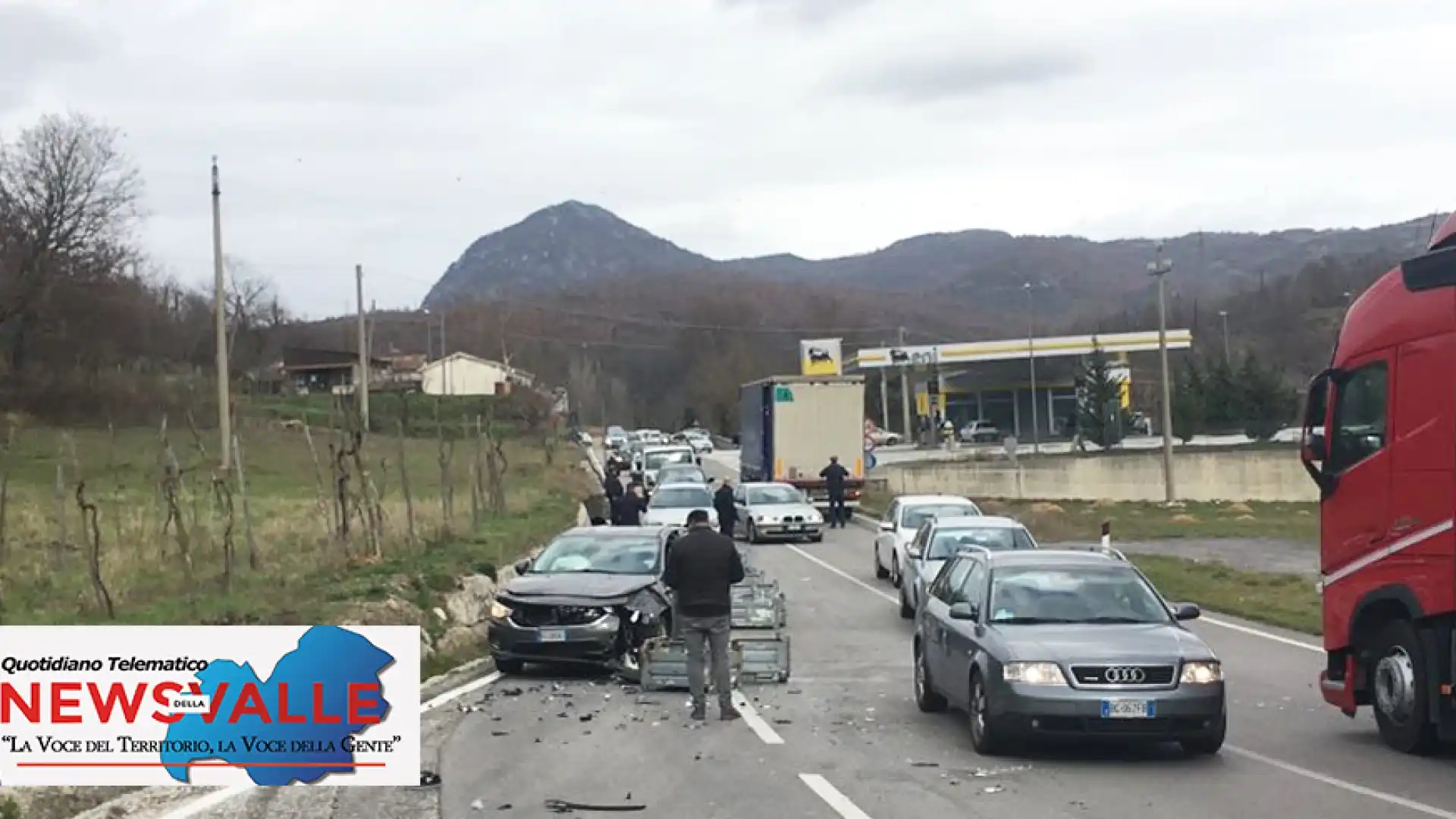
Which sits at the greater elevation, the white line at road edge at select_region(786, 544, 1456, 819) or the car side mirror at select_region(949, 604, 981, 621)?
the car side mirror at select_region(949, 604, 981, 621)

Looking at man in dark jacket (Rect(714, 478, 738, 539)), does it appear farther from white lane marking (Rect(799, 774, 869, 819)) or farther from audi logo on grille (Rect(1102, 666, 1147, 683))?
white lane marking (Rect(799, 774, 869, 819))

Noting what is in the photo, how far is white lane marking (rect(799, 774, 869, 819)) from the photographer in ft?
31.6

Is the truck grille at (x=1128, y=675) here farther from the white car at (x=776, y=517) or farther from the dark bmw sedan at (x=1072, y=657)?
the white car at (x=776, y=517)

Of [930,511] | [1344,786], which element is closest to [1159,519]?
[930,511]

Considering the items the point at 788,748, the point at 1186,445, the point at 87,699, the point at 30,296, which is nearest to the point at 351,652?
the point at 87,699

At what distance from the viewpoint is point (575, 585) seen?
17.3 metres

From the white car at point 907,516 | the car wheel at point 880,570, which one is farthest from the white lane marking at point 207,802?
the car wheel at point 880,570

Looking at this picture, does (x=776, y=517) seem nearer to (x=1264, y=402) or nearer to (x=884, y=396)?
(x=1264, y=402)

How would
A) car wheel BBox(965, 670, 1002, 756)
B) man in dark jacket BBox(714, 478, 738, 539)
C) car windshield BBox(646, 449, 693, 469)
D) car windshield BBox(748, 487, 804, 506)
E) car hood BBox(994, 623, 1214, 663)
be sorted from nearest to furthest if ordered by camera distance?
1. car hood BBox(994, 623, 1214, 663)
2. car wheel BBox(965, 670, 1002, 756)
3. man in dark jacket BBox(714, 478, 738, 539)
4. car windshield BBox(748, 487, 804, 506)
5. car windshield BBox(646, 449, 693, 469)

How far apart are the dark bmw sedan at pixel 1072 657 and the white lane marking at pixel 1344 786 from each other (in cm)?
39

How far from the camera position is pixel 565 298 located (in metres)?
129

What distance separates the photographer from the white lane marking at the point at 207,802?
9.33 metres

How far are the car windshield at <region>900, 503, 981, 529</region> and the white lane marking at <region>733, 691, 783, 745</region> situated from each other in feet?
39.6

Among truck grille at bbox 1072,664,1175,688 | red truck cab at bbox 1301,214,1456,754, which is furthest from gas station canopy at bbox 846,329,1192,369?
truck grille at bbox 1072,664,1175,688
